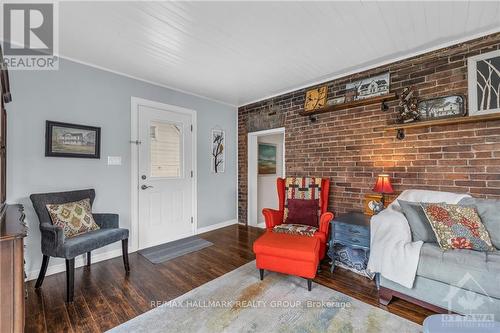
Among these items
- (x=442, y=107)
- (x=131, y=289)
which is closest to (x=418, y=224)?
(x=442, y=107)

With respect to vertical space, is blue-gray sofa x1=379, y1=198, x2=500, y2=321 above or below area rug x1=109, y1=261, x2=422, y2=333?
above

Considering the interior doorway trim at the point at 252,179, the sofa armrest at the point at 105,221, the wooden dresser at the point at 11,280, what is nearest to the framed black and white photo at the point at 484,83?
the interior doorway trim at the point at 252,179

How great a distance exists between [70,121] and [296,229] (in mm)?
2909

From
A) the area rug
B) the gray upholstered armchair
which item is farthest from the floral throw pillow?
the gray upholstered armchair

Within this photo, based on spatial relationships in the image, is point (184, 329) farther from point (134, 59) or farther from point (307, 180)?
point (134, 59)

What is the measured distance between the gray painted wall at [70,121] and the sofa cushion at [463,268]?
335cm

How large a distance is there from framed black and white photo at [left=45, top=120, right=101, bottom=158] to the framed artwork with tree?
183cm

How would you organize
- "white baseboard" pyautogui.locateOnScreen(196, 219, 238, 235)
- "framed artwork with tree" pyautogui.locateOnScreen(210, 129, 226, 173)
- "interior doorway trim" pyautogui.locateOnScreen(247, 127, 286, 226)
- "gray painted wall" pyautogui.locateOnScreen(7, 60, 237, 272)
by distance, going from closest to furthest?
"gray painted wall" pyautogui.locateOnScreen(7, 60, 237, 272) → "white baseboard" pyautogui.locateOnScreen(196, 219, 238, 235) → "framed artwork with tree" pyautogui.locateOnScreen(210, 129, 226, 173) → "interior doorway trim" pyautogui.locateOnScreen(247, 127, 286, 226)

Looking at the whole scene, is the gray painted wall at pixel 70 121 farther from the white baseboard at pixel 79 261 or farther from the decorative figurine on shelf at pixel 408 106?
the decorative figurine on shelf at pixel 408 106

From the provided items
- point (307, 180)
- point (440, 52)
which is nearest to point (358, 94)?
point (440, 52)

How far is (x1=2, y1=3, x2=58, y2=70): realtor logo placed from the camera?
1.85 metres

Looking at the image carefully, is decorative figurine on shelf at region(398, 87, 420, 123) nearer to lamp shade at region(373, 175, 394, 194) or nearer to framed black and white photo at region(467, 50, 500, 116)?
framed black and white photo at region(467, 50, 500, 116)

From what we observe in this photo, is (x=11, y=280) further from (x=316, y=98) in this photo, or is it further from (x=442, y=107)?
(x=442, y=107)

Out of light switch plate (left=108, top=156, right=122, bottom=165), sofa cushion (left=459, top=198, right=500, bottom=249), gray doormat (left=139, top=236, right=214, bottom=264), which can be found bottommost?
gray doormat (left=139, top=236, right=214, bottom=264)
